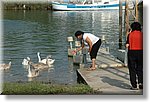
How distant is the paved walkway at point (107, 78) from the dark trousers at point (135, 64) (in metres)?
0.34

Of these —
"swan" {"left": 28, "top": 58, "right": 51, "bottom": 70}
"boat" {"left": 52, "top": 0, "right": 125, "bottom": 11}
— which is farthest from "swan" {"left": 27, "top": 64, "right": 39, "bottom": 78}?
"boat" {"left": 52, "top": 0, "right": 125, "bottom": 11}

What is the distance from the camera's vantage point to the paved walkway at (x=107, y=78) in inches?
272

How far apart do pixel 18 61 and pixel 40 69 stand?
264 cm

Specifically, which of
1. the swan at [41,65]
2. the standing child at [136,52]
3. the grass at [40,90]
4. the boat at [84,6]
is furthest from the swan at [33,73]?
the boat at [84,6]

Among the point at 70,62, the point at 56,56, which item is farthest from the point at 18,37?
the point at 70,62

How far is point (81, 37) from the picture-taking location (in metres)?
8.42

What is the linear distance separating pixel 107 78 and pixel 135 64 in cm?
221

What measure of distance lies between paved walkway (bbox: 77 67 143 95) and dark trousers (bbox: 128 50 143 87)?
344mm

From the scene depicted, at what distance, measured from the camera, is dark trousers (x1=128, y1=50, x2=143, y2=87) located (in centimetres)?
584

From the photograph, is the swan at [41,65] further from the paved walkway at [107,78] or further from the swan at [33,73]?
the paved walkway at [107,78]

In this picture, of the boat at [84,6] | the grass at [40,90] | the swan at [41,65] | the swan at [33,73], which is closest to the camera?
the grass at [40,90]

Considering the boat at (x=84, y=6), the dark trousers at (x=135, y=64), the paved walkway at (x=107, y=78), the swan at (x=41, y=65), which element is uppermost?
the boat at (x=84, y=6)

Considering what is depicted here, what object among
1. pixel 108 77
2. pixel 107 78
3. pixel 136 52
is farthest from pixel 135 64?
pixel 108 77

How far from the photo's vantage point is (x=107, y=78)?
8.24 metres
